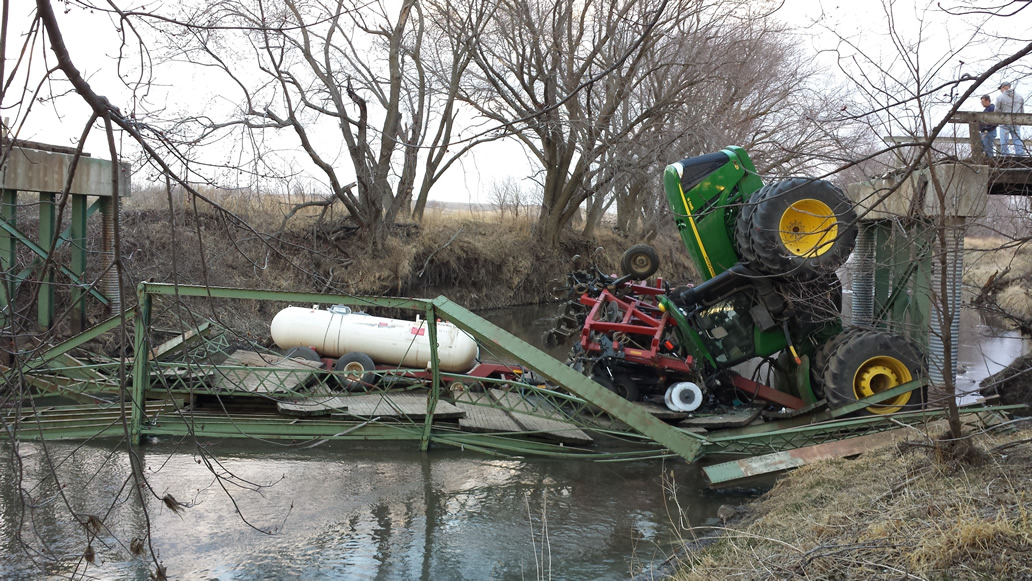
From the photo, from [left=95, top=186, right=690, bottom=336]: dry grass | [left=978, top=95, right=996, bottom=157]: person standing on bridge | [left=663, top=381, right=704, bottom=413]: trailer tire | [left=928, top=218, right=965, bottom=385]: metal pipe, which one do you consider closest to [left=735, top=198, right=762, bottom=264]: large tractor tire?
[left=663, top=381, right=704, bottom=413]: trailer tire

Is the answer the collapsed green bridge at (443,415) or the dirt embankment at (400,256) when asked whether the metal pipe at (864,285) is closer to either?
the collapsed green bridge at (443,415)

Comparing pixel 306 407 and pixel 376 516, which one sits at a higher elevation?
pixel 306 407

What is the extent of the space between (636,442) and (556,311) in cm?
1707

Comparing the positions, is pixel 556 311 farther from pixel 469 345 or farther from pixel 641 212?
pixel 469 345

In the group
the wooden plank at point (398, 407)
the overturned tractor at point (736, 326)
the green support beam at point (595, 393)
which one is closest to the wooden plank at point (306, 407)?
the wooden plank at point (398, 407)

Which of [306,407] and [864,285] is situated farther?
[864,285]

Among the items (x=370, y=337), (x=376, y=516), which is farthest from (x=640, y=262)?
(x=376, y=516)

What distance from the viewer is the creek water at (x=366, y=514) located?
6.61 meters

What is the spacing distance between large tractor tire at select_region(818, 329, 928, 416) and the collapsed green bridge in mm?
306

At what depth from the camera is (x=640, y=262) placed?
11.3m

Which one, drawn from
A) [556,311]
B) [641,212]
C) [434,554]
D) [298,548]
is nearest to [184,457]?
[298,548]

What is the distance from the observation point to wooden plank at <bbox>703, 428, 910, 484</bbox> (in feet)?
26.3

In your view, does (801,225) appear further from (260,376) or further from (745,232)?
(260,376)

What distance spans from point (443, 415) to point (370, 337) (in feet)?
13.0
